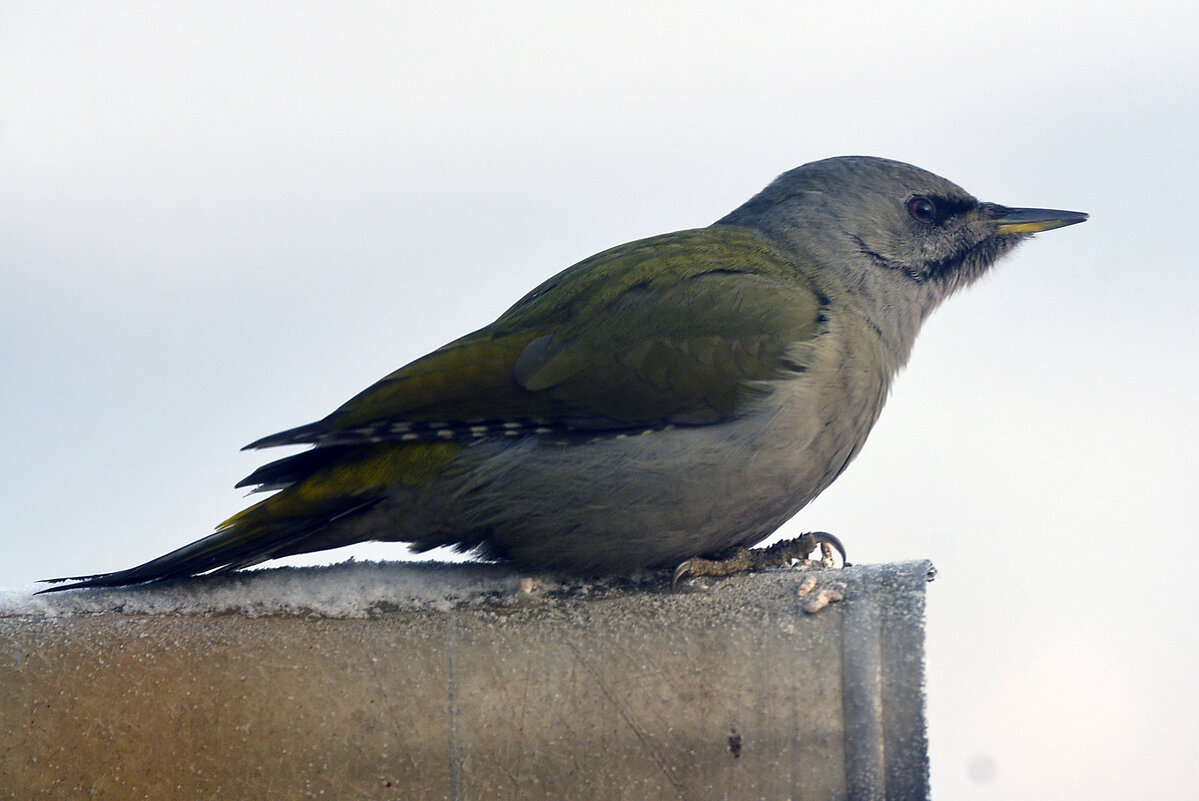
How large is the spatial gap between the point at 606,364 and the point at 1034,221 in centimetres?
194

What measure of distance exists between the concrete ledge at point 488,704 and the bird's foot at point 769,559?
2.02 ft

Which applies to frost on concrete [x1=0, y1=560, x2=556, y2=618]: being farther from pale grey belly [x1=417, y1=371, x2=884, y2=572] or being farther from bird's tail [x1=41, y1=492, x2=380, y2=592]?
pale grey belly [x1=417, y1=371, x2=884, y2=572]

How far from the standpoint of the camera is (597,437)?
3381 millimetres

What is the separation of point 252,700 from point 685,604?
104 centimetres

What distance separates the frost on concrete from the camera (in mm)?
2857

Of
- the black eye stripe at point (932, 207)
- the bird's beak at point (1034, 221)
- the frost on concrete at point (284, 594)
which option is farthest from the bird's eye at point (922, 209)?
the frost on concrete at point (284, 594)

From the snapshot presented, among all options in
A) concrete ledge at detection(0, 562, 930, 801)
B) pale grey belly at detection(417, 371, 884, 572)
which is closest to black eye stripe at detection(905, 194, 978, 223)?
pale grey belly at detection(417, 371, 884, 572)

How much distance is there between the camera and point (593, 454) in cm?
336

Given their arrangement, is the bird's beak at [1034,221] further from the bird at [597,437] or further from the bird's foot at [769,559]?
the bird's foot at [769,559]

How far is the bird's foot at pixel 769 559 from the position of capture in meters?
3.42

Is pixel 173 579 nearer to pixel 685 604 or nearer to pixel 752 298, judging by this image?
pixel 685 604

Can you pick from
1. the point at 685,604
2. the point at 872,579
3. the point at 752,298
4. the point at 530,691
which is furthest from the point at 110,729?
the point at 752,298

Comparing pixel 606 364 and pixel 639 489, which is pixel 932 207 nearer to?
pixel 606 364

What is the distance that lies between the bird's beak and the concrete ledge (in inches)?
81.4
